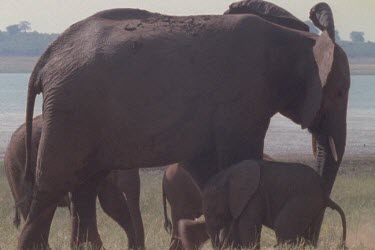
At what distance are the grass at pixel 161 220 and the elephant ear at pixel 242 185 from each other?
2.17 ft

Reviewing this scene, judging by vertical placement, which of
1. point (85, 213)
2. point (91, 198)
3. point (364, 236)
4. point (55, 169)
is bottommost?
point (364, 236)

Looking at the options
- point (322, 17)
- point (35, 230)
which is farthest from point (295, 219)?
point (35, 230)

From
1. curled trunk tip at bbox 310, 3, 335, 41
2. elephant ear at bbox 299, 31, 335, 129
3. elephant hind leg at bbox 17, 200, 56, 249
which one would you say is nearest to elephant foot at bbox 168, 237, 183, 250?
elephant hind leg at bbox 17, 200, 56, 249

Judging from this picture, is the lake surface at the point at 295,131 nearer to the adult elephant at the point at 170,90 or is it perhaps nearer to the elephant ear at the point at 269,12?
the elephant ear at the point at 269,12

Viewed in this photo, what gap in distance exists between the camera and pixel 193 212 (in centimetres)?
1111

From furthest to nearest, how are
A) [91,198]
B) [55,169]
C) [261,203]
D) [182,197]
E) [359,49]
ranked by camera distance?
1. [359,49]
2. [182,197]
3. [91,198]
4. [55,169]
5. [261,203]

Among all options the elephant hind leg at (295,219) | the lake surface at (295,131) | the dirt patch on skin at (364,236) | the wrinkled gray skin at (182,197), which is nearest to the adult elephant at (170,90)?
the elephant hind leg at (295,219)

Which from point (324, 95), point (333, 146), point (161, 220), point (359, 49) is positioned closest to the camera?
point (324, 95)

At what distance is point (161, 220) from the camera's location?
1388cm

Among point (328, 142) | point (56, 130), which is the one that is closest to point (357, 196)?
point (328, 142)

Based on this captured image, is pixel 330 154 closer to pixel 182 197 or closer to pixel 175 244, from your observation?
pixel 175 244

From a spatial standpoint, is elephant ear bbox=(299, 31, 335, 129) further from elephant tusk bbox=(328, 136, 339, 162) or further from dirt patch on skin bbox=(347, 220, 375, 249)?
dirt patch on skin bbox=(347, 220, 375, 249)

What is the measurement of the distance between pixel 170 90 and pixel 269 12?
1294 mm

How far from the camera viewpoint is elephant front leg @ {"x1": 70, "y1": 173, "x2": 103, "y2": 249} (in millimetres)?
9883
